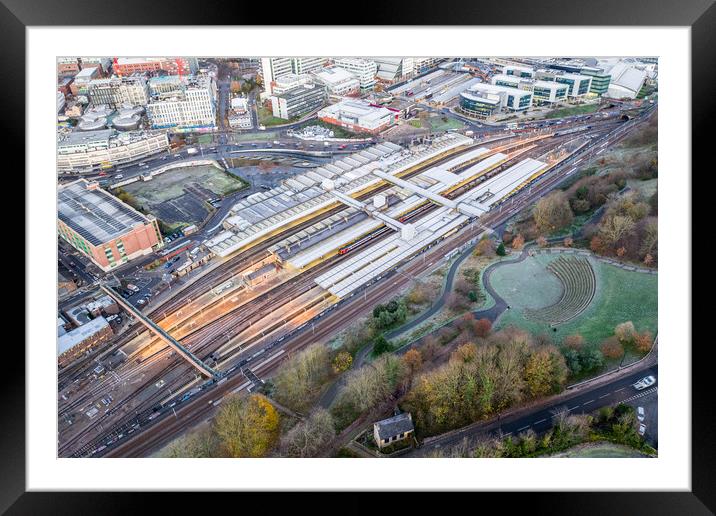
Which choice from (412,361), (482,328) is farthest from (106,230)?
(482,328)

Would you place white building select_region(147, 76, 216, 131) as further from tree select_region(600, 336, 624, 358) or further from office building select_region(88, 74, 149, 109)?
tree select_region(600, 336, 624, 358)

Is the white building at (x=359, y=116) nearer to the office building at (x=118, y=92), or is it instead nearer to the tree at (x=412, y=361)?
the office building at (x=118, y=92)

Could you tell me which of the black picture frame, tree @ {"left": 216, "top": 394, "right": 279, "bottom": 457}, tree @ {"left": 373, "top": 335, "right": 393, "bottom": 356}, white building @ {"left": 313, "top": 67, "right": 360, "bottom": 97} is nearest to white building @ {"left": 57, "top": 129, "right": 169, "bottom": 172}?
white building @ {"left": 313, "top": 67, "right": 360, "bottom": 97}

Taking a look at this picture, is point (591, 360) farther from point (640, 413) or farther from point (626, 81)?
point (626, 81)

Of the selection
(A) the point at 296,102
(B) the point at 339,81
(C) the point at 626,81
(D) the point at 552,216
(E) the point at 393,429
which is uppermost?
(B) the point at 339,81

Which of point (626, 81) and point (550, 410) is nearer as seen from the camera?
point (550, 410)

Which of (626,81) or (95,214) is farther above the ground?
(626,81)
